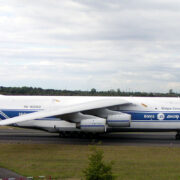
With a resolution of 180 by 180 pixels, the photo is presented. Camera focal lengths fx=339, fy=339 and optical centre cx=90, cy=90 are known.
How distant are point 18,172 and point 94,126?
29.6 ft

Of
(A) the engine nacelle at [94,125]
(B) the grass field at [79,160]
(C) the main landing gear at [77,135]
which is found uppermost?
(A) the engine nacelle at [94,125]

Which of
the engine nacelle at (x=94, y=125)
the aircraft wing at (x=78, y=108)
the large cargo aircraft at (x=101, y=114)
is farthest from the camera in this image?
the large cargo aircraft at (x=101, y=114)

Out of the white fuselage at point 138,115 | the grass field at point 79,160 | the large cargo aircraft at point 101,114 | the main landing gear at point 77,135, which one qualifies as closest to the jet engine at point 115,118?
the large cargo aircraft at point 101,114

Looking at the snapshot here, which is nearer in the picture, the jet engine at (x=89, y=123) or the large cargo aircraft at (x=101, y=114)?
the jet engine at (x=89, y=123)

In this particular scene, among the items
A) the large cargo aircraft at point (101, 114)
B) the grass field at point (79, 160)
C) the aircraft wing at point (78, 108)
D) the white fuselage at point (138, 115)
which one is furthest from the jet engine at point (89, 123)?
the grass field at point (79, 160)

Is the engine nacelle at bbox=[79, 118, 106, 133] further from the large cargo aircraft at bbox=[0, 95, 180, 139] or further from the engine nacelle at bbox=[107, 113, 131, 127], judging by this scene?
the engine nacelle at bbox=[107, 113, 131, 127]

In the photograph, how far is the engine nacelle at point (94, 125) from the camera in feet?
71.7

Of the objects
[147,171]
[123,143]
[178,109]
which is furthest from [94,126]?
[147,171]

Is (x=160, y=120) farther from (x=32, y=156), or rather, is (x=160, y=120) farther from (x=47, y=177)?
(x=47, y=177)

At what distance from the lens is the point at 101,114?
2331cm

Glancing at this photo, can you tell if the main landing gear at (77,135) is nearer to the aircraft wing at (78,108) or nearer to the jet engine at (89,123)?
the jet engine at (89,123)

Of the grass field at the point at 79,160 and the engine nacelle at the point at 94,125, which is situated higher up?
the engine nacelle at the point at 94,125

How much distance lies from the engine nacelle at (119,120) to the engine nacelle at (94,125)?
83cm

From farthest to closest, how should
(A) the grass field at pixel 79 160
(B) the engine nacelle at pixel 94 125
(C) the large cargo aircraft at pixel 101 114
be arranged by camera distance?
(C) the large cargo aircraft at pixel 101 114 → (B) the engine nacelle at pixel 94 125 → (A) the grass field at pixel 79 160
